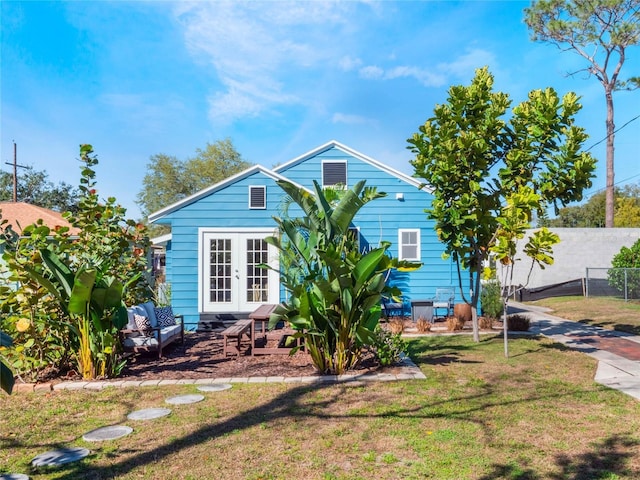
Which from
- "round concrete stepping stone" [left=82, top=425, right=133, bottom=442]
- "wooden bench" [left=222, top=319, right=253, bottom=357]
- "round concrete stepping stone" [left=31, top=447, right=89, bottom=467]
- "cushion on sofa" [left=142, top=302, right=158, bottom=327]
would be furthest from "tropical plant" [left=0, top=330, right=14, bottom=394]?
"cushion on sofa" [left=142, top=302, right=158, bottom=327]

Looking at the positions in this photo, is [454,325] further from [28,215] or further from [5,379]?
[28,215]

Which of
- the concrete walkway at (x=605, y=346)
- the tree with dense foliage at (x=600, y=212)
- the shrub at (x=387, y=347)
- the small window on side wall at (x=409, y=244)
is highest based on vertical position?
the tree with dense foliage at (x=600, y=212)

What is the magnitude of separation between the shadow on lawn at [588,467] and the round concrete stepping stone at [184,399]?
3394mm

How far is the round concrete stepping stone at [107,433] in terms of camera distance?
4.23 meters

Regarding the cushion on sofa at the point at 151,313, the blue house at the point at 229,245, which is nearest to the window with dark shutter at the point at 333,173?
the blue house at the point at 229,245

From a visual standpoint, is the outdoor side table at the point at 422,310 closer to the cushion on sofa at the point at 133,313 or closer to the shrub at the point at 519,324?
the shrub at the point at 519,324

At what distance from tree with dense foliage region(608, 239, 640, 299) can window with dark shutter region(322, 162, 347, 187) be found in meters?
10.7

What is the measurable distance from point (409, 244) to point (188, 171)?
32102 millimetres

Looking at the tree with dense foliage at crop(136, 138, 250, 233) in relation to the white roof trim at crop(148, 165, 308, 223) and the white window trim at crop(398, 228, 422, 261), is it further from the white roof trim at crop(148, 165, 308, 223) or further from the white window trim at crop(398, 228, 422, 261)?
the white window trim at crop(398, 228, 422, 261)

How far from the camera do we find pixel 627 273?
55.3ft

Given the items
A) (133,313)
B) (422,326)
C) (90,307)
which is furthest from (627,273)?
(90,307)

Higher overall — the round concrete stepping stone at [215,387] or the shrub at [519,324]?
the shrub at [519,324]

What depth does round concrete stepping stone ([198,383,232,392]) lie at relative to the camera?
592 centimetres

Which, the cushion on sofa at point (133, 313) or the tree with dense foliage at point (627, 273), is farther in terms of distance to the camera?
the tree with dense foliage at point (627, 273)
